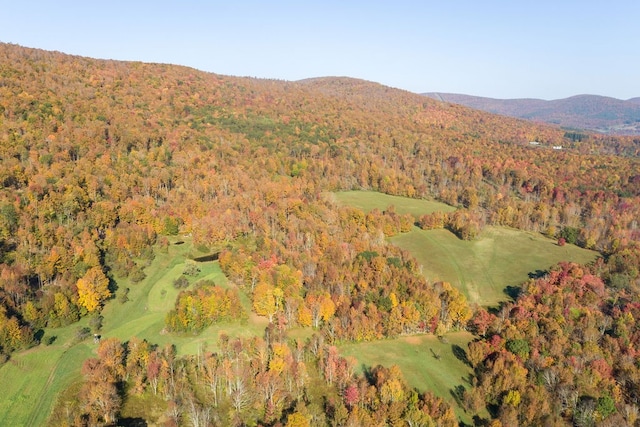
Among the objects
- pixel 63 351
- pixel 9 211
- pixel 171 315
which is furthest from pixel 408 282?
pixel 9 211

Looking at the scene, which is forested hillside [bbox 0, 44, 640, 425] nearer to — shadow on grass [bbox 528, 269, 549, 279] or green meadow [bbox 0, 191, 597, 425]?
green meadow [bbox 0, 191, 597, 425]

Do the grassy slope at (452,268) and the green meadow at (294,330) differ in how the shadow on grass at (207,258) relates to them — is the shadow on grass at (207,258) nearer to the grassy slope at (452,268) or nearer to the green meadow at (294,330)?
the green meadow at (294,330)

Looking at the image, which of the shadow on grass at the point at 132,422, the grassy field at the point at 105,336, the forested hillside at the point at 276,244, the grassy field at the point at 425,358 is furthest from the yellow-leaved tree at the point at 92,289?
the grassy field at the point at 425,358

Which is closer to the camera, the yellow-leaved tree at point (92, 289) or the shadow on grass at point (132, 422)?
the shadow on grass at point (132, 422)

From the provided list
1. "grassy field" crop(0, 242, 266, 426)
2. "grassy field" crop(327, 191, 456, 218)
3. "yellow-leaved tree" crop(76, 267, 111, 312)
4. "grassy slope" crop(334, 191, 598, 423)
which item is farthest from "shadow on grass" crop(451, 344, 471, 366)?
"yellow-leaved tree" crop(76, 267, 111, 312)

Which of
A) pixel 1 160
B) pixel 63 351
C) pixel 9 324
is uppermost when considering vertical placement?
pixel 1 160

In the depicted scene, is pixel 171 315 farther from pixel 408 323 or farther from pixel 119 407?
pixel 408 323
